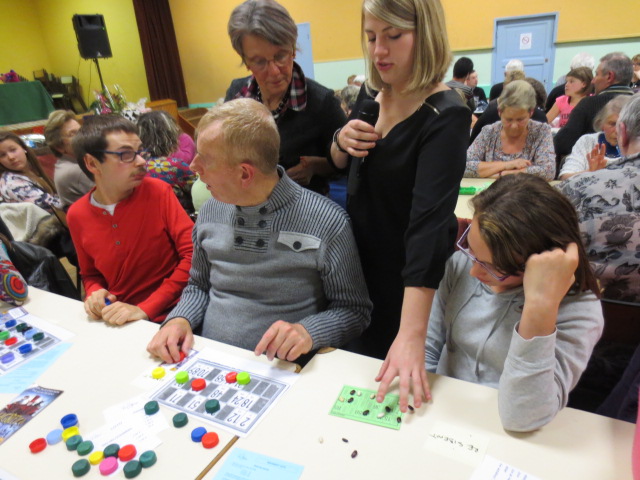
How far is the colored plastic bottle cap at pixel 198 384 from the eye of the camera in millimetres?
1079

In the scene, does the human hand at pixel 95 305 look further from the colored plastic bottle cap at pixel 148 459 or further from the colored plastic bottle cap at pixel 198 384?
the colored plastic bottle cap at pixel 148 459

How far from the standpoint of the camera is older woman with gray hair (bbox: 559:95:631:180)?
253 centimetres

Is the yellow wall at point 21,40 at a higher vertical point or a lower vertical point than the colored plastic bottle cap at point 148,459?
higher

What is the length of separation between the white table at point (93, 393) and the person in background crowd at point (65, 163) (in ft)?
4.80

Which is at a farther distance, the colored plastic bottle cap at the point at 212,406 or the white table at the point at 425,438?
the colored plastic bottle cap at the point at 212,406

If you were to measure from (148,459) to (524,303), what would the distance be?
827 millimetres

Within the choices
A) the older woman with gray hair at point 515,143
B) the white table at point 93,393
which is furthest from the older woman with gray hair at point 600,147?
the white table at point 93,393

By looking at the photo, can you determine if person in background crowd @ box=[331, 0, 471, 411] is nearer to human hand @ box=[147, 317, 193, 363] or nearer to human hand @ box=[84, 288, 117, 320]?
human hand @ box=[147, 317, 193, 363]

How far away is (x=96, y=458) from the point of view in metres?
0.90

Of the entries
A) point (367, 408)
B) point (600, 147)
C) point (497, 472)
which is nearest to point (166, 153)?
point (367, 408)

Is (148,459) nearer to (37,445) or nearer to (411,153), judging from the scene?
(37,445)

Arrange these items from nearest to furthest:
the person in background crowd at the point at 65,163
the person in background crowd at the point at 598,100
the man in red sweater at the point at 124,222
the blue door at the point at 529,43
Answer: the man in red sweater at the point at 124,222
the person in background crowd at the point at 65,163
the person in background crowd at the point at 598,100
the blue door at the point at 529,43

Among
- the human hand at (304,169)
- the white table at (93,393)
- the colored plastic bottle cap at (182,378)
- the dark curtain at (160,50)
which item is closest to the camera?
the white table at (93,393)

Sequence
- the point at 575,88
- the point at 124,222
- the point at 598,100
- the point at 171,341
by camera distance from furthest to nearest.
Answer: the point at 575,88
the point at 598,100
the point at 124,222
the point at 171,341
